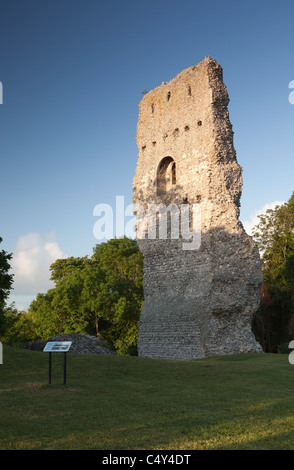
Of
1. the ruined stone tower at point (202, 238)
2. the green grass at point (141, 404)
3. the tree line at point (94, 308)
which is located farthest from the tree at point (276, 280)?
the green grass at point (141, 404)

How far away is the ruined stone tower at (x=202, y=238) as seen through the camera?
16078 mm

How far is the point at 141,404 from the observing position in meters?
7.03

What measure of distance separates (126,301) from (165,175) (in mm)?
9069

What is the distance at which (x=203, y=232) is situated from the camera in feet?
55.3

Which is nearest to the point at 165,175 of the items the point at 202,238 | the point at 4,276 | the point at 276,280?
the point at 202,238

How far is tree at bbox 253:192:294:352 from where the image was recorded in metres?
27.2

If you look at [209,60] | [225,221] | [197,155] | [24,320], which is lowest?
[24,320]

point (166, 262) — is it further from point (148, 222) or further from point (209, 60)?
point (209, 60)

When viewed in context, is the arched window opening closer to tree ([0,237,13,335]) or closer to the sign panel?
tree ([0,237,13,335])

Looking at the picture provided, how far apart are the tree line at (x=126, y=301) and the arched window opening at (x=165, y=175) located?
8640 millimetres

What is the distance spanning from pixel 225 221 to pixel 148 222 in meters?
3.86

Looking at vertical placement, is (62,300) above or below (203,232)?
below
